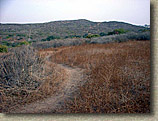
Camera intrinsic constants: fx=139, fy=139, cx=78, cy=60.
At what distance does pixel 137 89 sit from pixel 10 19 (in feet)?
8.71

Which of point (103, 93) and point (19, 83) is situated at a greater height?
point (19, 83)

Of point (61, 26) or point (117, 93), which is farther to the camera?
point (61, 26)

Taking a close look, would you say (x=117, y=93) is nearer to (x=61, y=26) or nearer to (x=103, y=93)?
(x=103, y=93)

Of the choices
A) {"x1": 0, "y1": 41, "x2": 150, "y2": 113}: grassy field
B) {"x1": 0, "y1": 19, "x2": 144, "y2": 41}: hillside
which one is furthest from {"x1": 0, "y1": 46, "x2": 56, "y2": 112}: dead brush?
{"x1": 0, "y1": 19, "x2": 144, "y2": 41}: hillside

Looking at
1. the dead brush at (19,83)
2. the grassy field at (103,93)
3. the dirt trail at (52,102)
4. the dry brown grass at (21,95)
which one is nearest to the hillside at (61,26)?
the dead brush at (19,83)

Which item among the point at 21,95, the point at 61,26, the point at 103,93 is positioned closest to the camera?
the point at 103,93

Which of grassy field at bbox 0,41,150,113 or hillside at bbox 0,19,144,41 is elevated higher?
hillside at bbox 0,19,144,41

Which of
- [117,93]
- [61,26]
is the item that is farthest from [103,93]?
[61,26]

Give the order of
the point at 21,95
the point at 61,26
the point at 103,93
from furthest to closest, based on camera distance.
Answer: the point at 61,26 → the point at 21,95 → the point at 103,93

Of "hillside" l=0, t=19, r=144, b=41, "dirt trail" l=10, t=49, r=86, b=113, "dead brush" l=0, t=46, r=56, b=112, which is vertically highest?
"hillside" l=0, t=19, r=144, b=41

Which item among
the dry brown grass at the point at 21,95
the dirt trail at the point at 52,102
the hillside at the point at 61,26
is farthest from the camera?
the hillside at the point at 61,26

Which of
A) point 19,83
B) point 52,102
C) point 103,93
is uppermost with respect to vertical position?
point 19,83

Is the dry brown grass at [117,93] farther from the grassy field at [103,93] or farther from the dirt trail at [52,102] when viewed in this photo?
the dirt trail at [52,102]

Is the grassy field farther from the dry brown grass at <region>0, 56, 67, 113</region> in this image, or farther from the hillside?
the hillside
